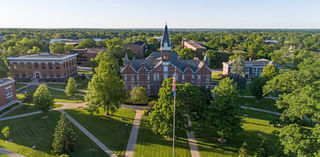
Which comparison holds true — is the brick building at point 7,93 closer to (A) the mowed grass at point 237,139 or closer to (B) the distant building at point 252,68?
(A) the mowed grass at point 237,139

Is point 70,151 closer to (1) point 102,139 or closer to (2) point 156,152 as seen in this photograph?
(1) point 102,139

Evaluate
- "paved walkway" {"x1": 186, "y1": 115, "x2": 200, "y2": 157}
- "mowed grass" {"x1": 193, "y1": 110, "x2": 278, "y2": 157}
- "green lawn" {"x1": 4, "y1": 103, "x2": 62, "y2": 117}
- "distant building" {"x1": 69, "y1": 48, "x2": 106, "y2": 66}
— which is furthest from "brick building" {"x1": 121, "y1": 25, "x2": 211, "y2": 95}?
"distant building" {"x1": 69, "y1": 48, "x2": 106, "y2": 66}

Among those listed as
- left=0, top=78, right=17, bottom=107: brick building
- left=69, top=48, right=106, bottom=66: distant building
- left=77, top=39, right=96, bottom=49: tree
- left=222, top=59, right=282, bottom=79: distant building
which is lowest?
left=0, top=78, right=17, bottom=107: brick building

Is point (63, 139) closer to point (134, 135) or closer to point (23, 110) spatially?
point (134, 135)

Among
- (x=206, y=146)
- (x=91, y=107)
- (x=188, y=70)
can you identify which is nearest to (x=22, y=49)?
(x=91, y=107)

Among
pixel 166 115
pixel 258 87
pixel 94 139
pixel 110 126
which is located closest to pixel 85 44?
pixel 110 126

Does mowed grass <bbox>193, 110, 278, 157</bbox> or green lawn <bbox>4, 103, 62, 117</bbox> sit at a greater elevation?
green lawn <bbox>4, 103, 62, 117</bbox>

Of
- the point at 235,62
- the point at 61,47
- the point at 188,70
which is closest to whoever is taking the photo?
the point at 188,70

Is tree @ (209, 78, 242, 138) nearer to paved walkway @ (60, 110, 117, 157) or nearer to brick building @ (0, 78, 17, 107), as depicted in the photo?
paved walkway @ (60, 110, 117, 157)
